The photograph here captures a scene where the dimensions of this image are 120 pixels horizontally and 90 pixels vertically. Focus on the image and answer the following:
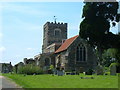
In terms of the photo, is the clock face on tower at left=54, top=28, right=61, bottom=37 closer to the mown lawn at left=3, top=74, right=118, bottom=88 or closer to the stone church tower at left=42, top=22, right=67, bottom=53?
the stone church tower at left=42, top=22, right=67, bottom=53

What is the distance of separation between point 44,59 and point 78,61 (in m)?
10.2

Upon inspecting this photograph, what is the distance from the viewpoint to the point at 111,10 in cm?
4509

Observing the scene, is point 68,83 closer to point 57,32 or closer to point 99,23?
point 99,23

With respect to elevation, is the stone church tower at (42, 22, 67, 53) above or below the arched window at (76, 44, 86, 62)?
above

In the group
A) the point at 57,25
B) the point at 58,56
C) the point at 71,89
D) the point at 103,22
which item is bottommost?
the point at 71,89

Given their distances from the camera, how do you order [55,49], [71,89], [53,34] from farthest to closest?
[53,34]
[55,49]
[71,89]

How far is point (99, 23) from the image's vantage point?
4372 cm

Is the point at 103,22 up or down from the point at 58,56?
up

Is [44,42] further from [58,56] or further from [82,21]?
[82,21]

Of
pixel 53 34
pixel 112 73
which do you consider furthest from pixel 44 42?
pixel 112 73

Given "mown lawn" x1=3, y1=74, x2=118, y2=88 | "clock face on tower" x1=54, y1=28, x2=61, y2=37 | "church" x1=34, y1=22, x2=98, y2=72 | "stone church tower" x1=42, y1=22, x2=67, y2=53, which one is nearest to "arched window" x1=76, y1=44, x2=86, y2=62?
Answer: "church" x1=34, y1=22, x2=98, y2=72

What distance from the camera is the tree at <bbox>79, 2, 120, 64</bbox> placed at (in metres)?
43.8

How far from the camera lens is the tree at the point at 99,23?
4381cm

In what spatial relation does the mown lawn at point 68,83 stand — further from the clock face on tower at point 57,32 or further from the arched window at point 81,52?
the clock face on tower at point 57,32
